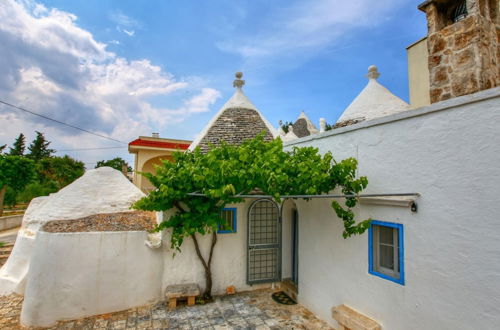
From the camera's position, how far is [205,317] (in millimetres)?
6203

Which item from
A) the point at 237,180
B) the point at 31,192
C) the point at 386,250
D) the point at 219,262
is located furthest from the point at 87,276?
the point at 31,192

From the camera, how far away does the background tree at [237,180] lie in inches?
197

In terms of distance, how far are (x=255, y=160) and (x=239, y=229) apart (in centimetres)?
311

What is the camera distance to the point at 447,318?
375 centimetres

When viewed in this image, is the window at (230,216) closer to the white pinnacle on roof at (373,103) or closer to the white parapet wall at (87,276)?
the white parapet wall at (87,276)

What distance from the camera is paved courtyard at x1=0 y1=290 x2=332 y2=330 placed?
19.2ft

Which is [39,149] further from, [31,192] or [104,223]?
[104,223]

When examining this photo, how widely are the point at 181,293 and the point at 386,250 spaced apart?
5.07 metres

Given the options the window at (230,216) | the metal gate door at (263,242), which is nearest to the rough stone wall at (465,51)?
the metal gate door at (263,242)

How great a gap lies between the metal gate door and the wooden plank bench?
170 cm

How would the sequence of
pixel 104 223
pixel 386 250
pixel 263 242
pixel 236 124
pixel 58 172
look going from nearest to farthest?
pixel 386 250
pixel 104 223
pixel 263 242
pixel 236 124
pixel 58 172

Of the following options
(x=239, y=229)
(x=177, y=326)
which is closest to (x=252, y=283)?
(x=239, y=229)

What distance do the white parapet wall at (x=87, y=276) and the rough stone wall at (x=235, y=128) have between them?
3747 mm

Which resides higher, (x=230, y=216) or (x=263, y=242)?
(x=230, y=216)
